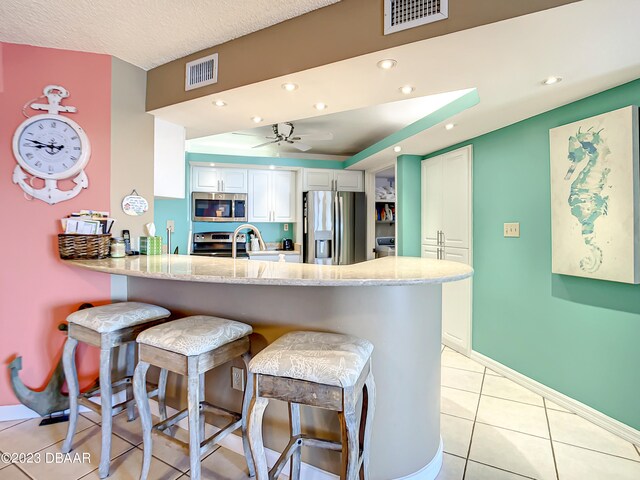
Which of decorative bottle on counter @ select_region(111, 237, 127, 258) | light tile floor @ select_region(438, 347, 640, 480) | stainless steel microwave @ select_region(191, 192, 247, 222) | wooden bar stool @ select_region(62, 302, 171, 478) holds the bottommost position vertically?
light tile floor @ select_region(438, 347, 640, 480)

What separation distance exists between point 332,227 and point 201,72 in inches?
114

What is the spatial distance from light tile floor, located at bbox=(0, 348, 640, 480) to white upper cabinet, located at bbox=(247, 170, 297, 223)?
121 inches

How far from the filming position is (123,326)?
5.41ft

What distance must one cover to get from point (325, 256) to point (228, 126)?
8.03ft

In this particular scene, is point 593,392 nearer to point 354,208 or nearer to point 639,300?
point 639,300

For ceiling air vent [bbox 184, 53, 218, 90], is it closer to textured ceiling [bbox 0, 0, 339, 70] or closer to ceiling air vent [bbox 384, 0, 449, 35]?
textured ceiling [bbox 0, 0, 339, 70]

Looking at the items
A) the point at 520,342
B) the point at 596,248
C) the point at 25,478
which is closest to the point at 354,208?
the point at 520,342

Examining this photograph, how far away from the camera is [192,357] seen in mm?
1336

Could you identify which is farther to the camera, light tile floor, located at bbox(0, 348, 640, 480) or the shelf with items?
the shelf with items

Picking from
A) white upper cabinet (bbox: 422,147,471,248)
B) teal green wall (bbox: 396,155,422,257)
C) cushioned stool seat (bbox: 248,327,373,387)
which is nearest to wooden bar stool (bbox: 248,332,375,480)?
cushioned stool seat (bbox: 248,327,373,387)

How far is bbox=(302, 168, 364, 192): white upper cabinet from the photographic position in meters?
4.75

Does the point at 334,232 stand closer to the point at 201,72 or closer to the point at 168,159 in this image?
the point at 168,159

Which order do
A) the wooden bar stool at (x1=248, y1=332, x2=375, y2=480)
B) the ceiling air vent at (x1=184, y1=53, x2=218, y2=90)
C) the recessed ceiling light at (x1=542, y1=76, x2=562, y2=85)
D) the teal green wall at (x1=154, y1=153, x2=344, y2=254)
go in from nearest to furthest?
the wooden bar stool at (x1=248, y1=332, x2=375, y2=480) < the recessed ceiling light at (x1=542, y1=76, x2=562, y2=85) < the ceiling air vent at (x1=184, y1=53, x2=218, y2=90) < the teal green wall at (x1=154, y1=153, x2=344, y2=254)

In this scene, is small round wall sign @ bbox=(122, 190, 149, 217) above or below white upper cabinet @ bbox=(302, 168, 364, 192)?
below
